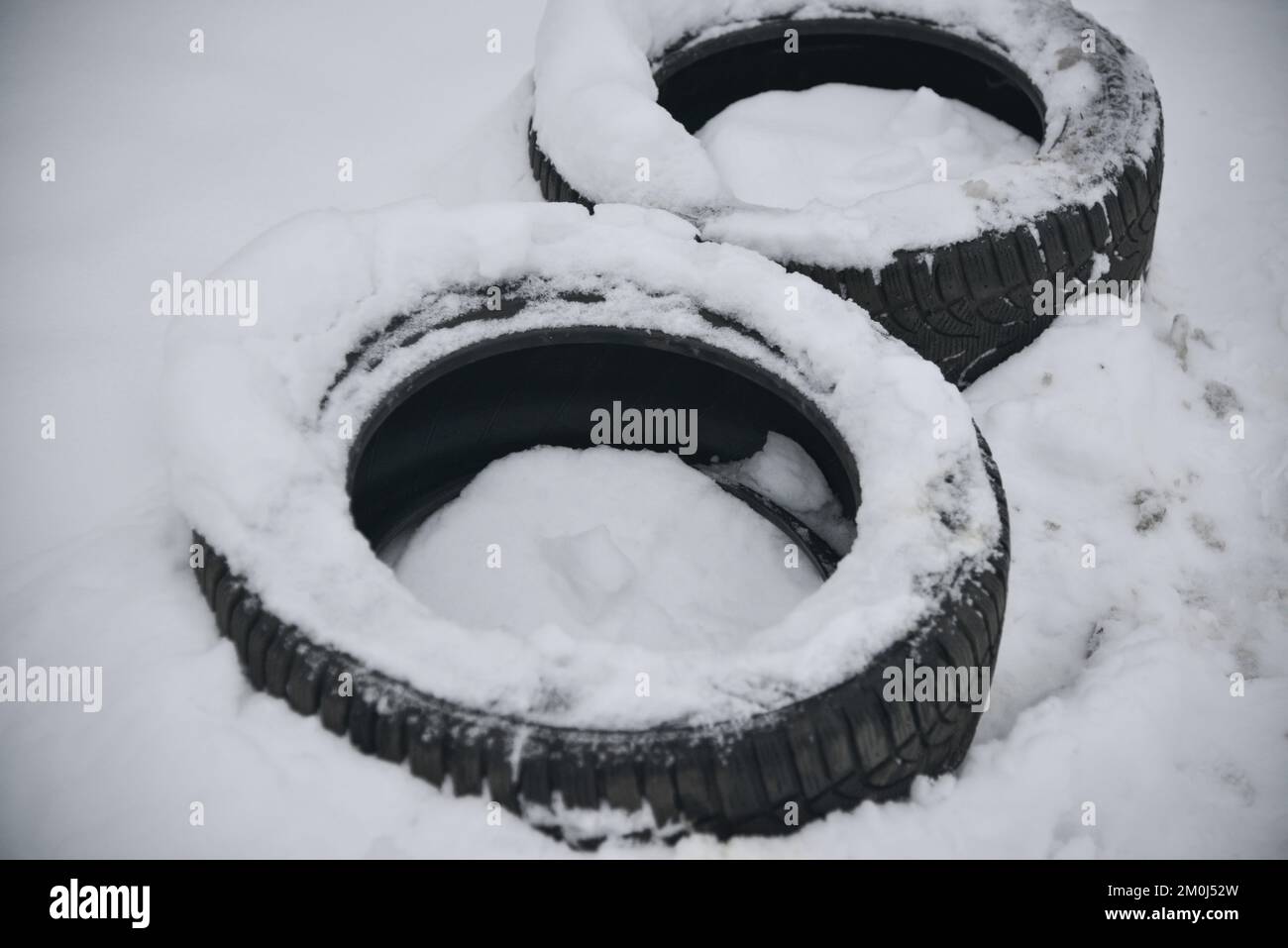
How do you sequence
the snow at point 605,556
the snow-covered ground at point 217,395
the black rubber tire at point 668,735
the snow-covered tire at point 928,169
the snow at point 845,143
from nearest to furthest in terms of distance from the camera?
the black rubber tire at point 668,735, the snow-covered ground at point 217,395, the snow at point 605,556, the snow-covered tire at point 928,169, the snow at point 845,143

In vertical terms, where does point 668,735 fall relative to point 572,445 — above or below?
below

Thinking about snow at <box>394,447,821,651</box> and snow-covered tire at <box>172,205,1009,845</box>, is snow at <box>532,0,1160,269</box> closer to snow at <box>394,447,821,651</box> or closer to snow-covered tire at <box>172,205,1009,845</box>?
snow-covered tire at <box>172,205,1009,845</box>

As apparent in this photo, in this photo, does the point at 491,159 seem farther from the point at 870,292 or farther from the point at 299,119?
the point at 870,292

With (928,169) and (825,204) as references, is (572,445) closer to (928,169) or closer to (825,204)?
(825,204)

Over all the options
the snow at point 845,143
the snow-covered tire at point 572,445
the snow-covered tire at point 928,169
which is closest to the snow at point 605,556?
the snow-covered tire at point 572,445

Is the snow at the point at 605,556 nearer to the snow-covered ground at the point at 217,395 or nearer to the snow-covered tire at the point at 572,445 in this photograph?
the snow-covered tire at the point at 572,445

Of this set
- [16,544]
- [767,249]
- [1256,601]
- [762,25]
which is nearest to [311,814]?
[16,544]

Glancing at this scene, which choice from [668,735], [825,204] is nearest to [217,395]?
[668,735]

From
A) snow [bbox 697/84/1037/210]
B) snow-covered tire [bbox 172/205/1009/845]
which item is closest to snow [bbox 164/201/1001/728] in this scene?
snow-covered tire [bbox 172/205/1009/845]
